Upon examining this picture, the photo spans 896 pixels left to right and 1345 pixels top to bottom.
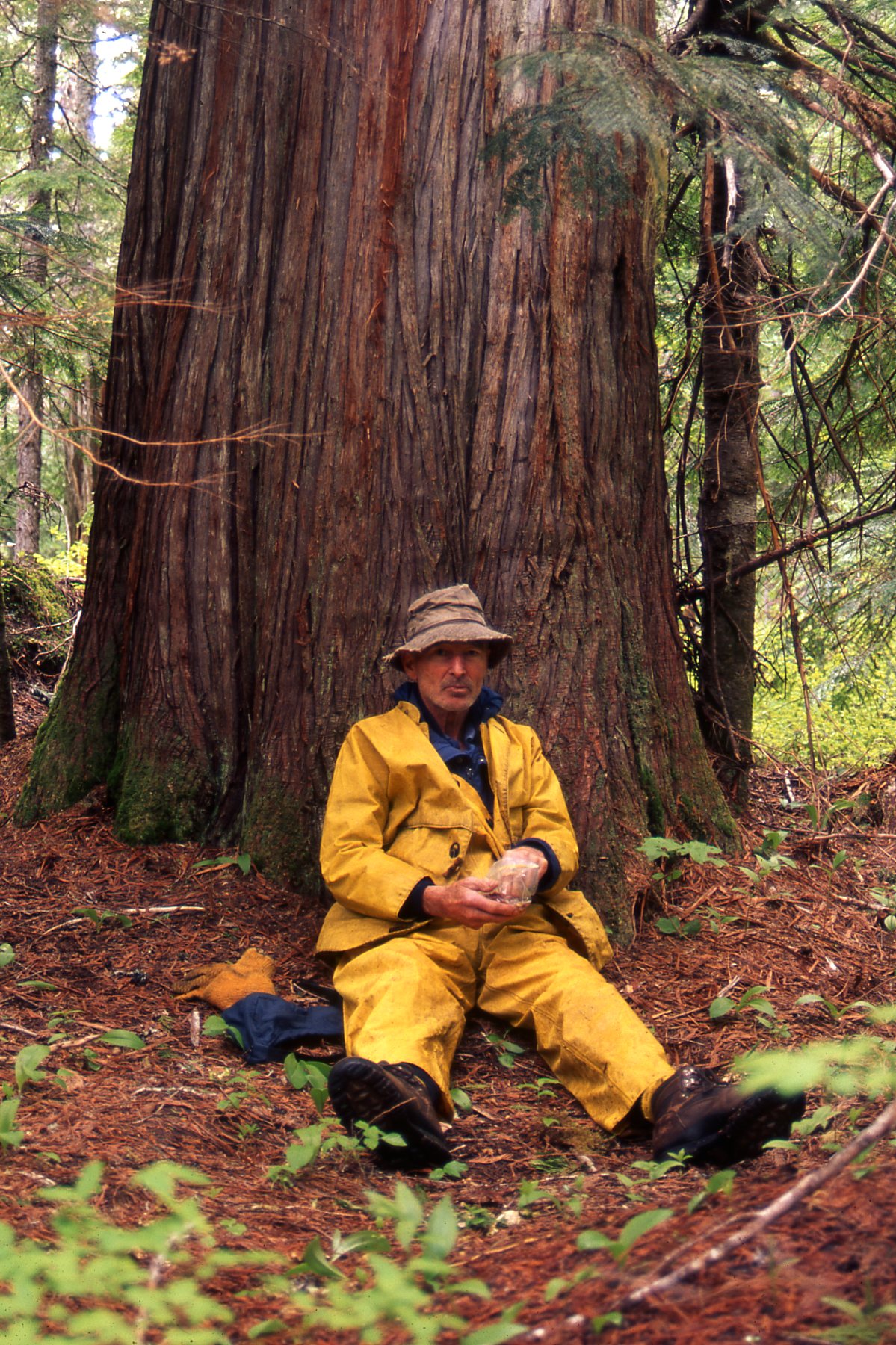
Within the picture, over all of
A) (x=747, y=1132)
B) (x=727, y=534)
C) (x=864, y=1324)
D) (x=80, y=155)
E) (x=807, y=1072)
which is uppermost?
(x=80, y=155)

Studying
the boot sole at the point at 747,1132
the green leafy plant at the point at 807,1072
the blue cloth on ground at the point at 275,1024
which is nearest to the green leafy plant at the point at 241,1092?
the blue cloth on ground at the point at 275,1024

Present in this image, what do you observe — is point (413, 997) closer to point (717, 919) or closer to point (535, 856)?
point (535, 856)

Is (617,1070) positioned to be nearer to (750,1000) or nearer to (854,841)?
(750,1000)

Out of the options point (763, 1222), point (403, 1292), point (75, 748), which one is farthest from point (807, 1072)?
point (75, 748)

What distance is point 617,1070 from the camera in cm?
298

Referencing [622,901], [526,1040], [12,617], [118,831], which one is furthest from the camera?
[12,617]

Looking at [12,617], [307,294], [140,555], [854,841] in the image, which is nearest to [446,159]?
[307,294]

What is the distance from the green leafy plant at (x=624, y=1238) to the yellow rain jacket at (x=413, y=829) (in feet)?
4.95

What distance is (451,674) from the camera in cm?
370

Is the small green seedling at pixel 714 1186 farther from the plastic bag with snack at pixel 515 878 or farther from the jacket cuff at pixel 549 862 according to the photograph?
the jacket cuff at pixel 549 862

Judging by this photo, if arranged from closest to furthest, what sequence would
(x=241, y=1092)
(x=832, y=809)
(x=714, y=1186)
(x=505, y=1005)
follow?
(x=714, y=1186)
(x=241, y=1092)
(x=505, y=1005)
(x=832, y=809)

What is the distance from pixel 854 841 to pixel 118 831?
11.4ft

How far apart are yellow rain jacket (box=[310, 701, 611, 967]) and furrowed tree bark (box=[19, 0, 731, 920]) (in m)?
0.51

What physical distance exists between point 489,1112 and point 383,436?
250cm
